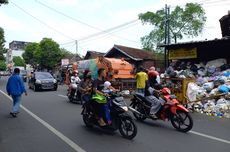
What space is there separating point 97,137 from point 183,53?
13163mm

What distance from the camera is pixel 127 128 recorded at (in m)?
7.20

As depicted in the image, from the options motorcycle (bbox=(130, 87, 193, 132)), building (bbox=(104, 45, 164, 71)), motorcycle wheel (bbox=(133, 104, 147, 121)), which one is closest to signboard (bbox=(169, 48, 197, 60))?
motorcycle wheel (bbox=(133, 104, 147, 121))

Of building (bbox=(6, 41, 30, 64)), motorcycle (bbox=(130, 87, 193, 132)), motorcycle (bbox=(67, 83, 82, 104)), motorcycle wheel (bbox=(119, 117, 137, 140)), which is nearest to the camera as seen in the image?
motorcycle wheel (bbox=(119, 117, 137, 140))

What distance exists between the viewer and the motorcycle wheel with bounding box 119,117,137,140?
705 centimetres

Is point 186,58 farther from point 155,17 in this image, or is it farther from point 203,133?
point 155,17

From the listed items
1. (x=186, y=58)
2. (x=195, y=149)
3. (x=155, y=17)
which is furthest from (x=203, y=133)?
(x=155, y=17)

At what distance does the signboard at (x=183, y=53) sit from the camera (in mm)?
18597

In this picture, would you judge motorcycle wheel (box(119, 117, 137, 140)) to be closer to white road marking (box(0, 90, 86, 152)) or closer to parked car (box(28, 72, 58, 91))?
white road marking (box(0, 90, 86, 152))

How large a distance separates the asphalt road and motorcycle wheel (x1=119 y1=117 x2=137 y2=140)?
139mm

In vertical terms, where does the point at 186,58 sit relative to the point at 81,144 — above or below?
above

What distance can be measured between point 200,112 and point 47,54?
43.1 metres

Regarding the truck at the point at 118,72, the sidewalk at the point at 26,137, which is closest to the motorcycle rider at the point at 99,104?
the sidewalk at the point at 26,137

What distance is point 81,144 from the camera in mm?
6633

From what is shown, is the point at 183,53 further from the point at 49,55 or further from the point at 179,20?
the point at 49,55
